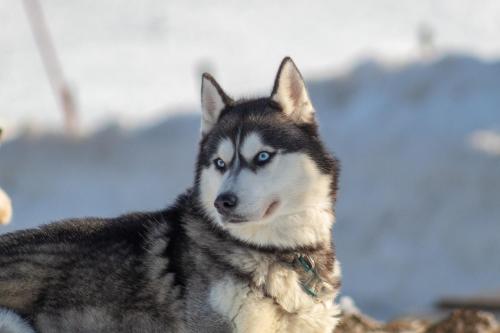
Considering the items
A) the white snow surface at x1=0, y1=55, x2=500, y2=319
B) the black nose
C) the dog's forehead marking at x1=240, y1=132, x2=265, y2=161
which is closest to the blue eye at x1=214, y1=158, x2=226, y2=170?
the dog's forehead marking at x1=240, y1=132, x2=265, y2=161

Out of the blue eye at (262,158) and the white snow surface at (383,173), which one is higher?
the blue eye at (262,158)

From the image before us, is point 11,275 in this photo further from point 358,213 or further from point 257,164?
point 358,213

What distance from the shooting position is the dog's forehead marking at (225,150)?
17.9 feet

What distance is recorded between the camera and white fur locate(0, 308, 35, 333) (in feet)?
17.4

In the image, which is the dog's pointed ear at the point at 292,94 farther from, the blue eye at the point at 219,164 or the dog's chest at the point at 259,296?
the dog's chest at the point at 259,296

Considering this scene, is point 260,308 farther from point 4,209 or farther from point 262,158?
point 4,209

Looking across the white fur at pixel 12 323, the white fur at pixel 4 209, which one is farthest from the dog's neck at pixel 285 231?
the white fur at pixel 4 209

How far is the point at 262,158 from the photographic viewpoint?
5414mm

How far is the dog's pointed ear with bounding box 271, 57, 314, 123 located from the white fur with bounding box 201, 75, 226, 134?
1.11 ft

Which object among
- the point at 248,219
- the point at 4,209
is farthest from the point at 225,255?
the point at 4,209

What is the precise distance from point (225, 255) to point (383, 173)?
43.2 ft

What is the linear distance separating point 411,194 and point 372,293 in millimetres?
3196

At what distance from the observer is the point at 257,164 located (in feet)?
17.7

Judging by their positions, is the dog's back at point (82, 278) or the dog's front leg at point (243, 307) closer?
the dog's front leg at point (243, 307)
